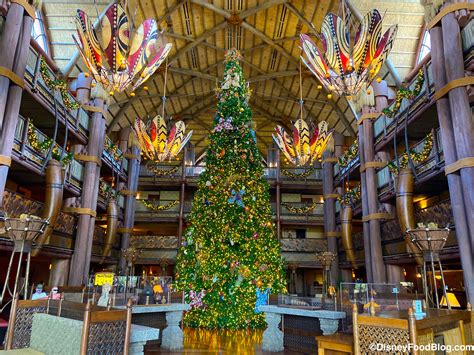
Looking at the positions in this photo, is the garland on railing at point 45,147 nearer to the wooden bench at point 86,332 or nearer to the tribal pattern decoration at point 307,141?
the wooden bench at point 86,332

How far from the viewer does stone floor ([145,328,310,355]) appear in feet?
23.2

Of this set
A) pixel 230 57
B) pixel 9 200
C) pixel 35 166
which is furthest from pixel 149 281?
Result: pixel 230 57

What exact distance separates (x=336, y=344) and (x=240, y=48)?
20.2 m

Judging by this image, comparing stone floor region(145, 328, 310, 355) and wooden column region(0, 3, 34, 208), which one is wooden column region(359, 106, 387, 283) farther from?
wooden column region(0, 3, 34, 208)

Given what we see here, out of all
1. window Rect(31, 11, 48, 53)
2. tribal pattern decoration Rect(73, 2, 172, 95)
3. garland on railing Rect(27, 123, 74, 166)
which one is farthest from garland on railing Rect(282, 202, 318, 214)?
tribal pattern decoration Rect(73, 2, 172, 95)

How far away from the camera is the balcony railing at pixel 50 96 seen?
10.9 metres

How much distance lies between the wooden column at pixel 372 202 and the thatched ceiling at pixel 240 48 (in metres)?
3.07

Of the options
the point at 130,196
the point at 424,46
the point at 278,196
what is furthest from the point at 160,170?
the point at 424,46

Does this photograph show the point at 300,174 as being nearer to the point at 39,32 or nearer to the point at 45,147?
the point at 45,147

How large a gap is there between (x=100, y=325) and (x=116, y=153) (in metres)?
17.2

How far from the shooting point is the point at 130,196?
842 inches

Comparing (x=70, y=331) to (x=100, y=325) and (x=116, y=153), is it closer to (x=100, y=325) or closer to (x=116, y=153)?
(x=100, y=325)

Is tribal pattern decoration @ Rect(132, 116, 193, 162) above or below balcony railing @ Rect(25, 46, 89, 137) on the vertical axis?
below

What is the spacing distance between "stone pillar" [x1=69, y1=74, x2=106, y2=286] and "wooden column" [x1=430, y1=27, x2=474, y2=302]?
517 inches
